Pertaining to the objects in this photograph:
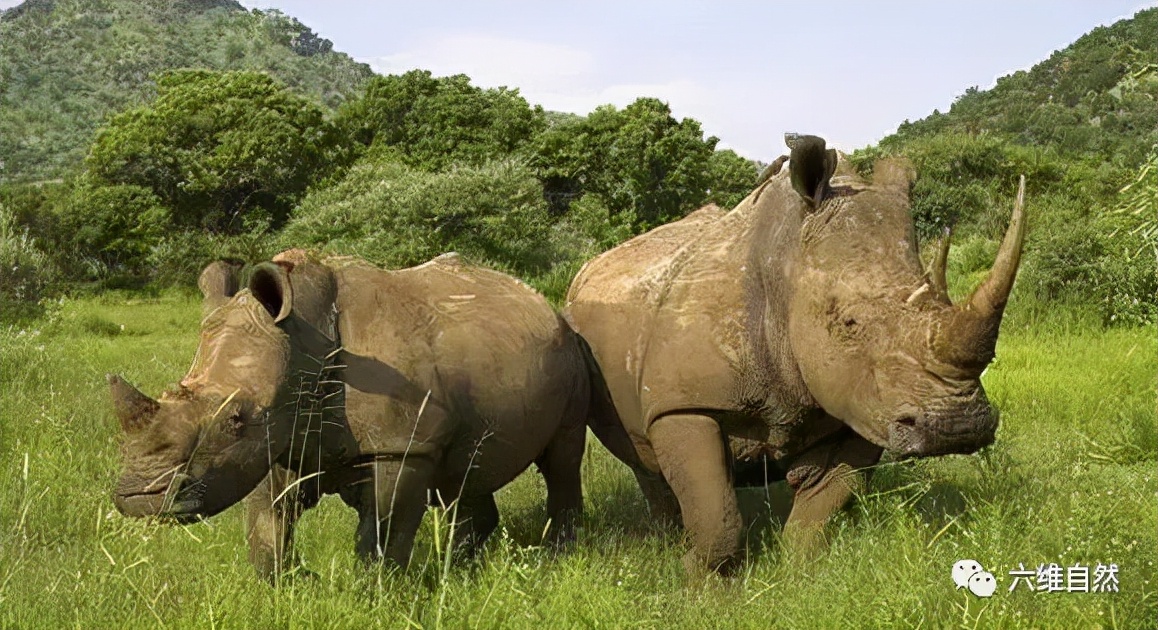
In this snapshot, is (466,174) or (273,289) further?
(466,174)

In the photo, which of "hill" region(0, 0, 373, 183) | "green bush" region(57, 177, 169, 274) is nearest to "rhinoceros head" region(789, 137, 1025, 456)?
"green bush" region(57, 177, 169, 274)

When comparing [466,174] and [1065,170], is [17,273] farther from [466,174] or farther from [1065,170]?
[1065,170]

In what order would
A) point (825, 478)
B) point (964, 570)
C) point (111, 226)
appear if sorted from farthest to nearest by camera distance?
1. point (111, 226)
2. point (825, 478)
3. point (964, 570)

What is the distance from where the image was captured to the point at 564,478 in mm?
5188

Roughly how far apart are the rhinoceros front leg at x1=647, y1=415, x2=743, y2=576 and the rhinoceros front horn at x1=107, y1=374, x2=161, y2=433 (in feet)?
6.90

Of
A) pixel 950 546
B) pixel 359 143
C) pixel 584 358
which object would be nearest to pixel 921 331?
pixel 950 546

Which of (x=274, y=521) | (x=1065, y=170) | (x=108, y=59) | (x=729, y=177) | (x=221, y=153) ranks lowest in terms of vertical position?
(x=274, y=521)

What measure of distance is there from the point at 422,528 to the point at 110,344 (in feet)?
36.1

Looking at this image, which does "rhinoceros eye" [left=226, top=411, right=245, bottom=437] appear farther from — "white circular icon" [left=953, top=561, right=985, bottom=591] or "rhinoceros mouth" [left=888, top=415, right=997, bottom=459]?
"white circular icon" [left=953, top=561, right=985, bottom=591]

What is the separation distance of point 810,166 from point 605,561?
5.98 ft

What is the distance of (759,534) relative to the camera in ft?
18.0

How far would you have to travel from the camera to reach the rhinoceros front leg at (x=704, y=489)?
4801mm

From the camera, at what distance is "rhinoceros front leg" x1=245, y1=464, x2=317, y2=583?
4.20 meters

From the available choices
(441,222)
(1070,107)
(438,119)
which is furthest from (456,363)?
(1070,107)
